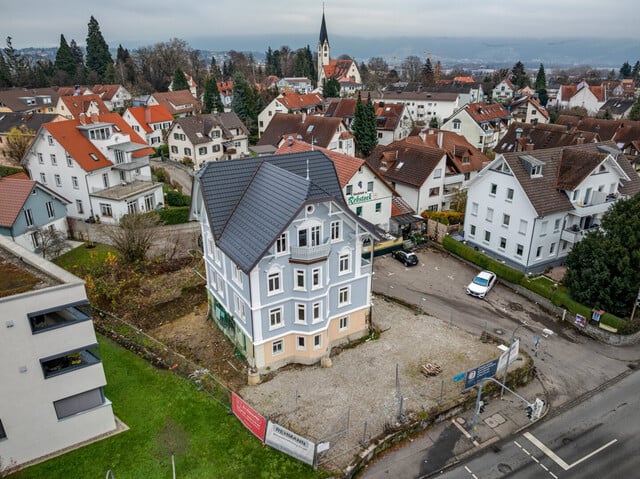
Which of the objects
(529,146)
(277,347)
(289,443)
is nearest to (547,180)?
(529,146)

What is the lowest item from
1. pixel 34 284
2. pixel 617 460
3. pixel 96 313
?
pixel 617 460

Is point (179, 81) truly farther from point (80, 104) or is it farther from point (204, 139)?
point (204, 139)

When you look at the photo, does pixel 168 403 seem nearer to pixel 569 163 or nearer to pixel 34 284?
pixel 34 284

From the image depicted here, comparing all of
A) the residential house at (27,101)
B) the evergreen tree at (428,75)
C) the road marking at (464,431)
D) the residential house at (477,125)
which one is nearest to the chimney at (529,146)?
the residential house at (477,125)

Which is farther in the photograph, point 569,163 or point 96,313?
point 569,163

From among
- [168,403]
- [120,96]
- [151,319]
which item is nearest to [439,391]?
[168,403]

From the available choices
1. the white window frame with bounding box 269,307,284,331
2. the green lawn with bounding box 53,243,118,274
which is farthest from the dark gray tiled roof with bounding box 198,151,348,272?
the green lawn with bounding box 53,243,118,274

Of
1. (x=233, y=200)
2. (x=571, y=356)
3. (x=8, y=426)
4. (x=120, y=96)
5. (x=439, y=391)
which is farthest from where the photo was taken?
(x=120, y=96)
